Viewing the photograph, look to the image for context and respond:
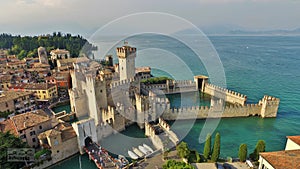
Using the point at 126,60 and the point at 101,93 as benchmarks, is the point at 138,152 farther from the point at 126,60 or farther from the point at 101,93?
the point at 126,60

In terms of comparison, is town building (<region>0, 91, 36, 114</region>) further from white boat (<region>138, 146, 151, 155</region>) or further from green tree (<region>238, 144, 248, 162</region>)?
green tree (<region>238, 144, 248, 162</region>)

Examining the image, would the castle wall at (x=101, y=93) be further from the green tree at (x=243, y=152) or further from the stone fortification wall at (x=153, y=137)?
the green tree at (x=243, y=152)

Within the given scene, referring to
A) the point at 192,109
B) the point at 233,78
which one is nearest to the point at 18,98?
the point at 192,109

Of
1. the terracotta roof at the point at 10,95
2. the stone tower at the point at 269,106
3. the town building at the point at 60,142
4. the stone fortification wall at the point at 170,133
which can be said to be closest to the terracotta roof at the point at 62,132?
the town building at the point at 60,142

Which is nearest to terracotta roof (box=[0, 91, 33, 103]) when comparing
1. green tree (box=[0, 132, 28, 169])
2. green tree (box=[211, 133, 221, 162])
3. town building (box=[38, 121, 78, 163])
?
town building (box=[38, 121, 78, 163])

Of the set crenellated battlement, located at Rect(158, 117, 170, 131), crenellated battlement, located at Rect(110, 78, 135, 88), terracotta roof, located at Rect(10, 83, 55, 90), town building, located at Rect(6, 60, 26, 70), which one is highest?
town building, located at Rect(6, 60, 26, 70)
